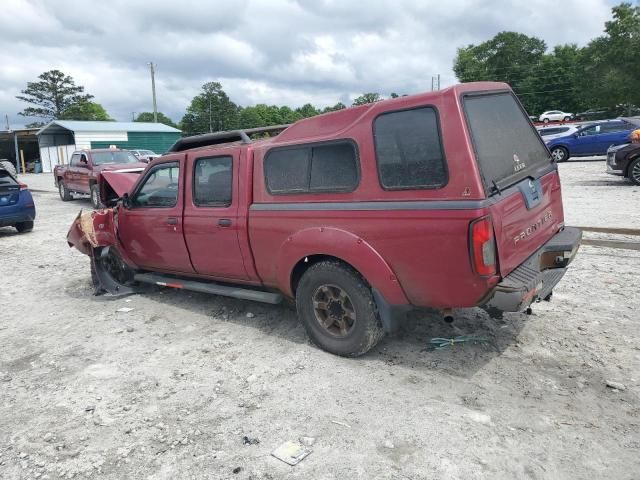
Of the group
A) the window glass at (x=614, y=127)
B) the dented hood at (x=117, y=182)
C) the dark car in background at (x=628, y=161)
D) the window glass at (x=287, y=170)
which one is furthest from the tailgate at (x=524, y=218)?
the window glass at (x=614, y=127)

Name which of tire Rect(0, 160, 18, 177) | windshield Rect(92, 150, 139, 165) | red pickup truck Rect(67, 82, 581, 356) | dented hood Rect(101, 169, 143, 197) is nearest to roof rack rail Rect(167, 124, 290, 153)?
red pickup truck Rect(67, 82, 581, 356)

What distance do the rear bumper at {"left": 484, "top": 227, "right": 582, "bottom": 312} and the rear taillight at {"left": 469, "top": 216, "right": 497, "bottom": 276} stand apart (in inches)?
8.1

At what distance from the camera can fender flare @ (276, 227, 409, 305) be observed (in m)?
3.58

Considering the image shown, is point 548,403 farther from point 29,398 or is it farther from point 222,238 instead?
point 29,398

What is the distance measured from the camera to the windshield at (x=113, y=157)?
15.2 metres

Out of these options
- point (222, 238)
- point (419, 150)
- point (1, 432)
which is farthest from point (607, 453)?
point (1, 432)

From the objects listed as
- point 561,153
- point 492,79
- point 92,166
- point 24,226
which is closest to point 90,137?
point 92,166

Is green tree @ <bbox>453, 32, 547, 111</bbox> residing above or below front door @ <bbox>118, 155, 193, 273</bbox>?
above

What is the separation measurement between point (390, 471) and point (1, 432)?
99.5 inches

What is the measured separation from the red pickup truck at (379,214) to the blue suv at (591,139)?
17.0 meters

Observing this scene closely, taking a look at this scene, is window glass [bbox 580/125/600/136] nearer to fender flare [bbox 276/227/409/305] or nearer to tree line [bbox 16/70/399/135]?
fender flare [bbox 276/227/409/305]

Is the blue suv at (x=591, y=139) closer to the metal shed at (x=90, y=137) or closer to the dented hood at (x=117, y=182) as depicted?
the dented hood at (x=117, y=182)

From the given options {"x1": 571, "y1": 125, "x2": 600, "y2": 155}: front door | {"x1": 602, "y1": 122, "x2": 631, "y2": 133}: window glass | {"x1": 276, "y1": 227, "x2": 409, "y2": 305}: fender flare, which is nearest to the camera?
{"x1": 276, "y1": 227, "x2": 409, "y2": 305}: fender flare

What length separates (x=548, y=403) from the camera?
325 cm
